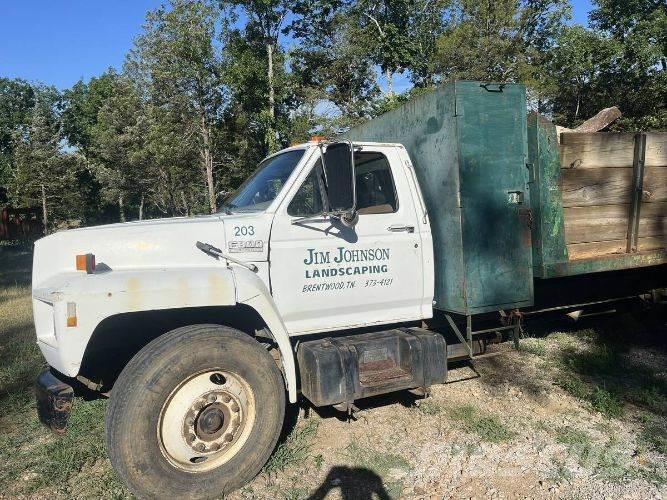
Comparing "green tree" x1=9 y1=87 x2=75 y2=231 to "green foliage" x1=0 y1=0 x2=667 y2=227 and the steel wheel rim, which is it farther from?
the steel wheel rim

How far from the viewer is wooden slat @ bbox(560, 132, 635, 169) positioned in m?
4.71

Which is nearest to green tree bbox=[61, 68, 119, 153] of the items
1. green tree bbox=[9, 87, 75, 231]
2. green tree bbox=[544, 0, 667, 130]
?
green tree bbox=[9, 87, 75, 231]

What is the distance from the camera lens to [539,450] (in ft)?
12.6

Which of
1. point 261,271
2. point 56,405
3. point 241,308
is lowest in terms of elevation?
point 56,405

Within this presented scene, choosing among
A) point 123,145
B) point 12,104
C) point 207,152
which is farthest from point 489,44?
point 12,104

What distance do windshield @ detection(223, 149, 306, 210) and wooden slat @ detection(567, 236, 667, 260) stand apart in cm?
273

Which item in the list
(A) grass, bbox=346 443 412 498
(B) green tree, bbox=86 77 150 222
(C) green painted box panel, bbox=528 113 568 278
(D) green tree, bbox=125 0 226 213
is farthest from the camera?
(B) green tree, bbox=86 77 150 222

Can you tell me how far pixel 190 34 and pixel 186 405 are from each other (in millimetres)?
19930

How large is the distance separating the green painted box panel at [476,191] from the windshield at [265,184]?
1170mm

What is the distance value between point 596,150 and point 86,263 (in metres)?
4.43

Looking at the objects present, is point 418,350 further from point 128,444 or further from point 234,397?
point 128,444

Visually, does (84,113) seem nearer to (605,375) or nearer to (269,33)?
(269,33)

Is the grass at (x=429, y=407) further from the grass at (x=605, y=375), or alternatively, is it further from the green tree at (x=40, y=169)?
the green tree at (x=40, y=169)

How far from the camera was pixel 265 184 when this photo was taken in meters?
4.18
